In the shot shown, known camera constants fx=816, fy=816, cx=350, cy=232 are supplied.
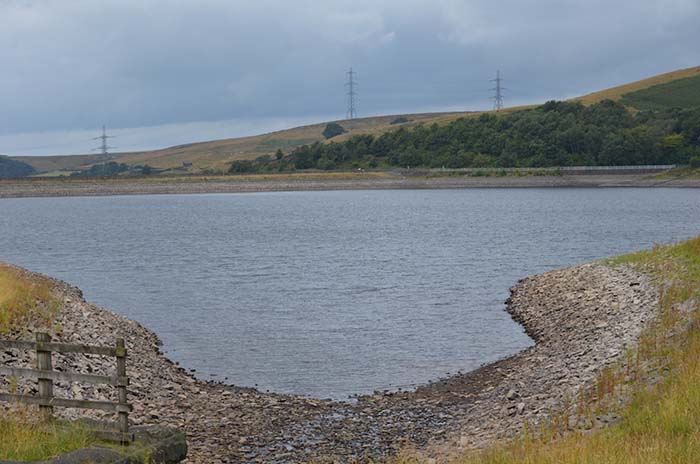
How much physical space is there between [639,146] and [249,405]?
184421 mm

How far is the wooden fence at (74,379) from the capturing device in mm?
14016

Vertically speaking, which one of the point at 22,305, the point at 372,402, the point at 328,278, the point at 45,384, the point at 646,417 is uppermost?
the point at 45,384

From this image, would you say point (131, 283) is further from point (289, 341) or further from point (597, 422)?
point (597, 422)

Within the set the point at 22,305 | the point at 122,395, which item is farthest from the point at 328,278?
the point at 122,395

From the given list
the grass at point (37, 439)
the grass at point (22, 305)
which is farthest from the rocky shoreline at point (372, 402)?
the grass at point (37, 439)

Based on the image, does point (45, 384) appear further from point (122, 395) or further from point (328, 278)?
point (328, 278)

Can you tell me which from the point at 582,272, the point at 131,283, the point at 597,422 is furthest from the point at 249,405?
the point at 131,283

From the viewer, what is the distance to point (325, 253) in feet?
214

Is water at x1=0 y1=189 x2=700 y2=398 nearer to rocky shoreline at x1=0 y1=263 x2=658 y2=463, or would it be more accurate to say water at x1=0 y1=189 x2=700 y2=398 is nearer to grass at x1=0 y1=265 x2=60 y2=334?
rocky shoreline at x1=0 y1=263 x2=658 y2=463

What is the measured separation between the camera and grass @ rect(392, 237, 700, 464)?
1124 cm

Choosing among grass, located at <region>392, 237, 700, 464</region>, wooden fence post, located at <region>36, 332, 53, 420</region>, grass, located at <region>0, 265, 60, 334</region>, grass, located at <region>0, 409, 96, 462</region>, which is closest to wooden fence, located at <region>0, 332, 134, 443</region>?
wooden fence post, located at <region>36, 332, 53, 420</region>

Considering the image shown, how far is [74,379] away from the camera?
1405 centimetres

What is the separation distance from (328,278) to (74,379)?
3578cm

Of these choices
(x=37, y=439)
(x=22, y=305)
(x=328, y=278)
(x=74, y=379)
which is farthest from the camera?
(x=328, y=278)
